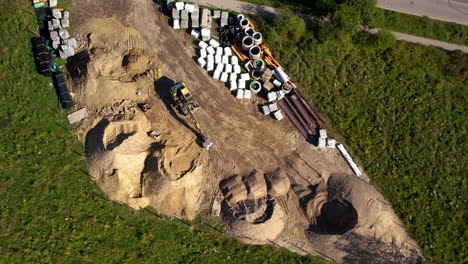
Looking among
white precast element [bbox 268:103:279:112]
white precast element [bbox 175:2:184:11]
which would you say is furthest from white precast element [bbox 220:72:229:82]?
white precast element [bbox 175:2:184:11]

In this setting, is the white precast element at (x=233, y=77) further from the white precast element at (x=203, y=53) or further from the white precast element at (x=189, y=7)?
the white precast element at (x=189, y=7)

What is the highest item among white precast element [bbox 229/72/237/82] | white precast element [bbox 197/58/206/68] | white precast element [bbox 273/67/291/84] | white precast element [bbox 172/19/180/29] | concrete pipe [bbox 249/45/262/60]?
white precast element [bbox 172/19/180/29]

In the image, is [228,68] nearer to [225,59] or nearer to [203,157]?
[225,59]

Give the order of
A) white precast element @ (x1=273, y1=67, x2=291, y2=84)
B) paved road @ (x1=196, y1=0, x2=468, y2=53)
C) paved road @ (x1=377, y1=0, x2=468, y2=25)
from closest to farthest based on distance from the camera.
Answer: white precast element @ (x1=273, y1=67, x2=291, y2=84) → paved road @ (x1=196, y1=0, x2=468, y2=53) → paved road @ (x1=377, y1=0, x2=468, y2=25)

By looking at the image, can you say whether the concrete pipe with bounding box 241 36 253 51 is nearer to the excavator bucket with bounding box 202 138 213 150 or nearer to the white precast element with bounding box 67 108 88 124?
the excavator bucket with bounding box 202 138 213 150

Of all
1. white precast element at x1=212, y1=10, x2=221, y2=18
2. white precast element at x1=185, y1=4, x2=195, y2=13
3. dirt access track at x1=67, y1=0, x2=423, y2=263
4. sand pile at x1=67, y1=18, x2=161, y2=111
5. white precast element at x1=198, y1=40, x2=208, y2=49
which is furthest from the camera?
white precast element at x1=212, y1=10, x2=221, y2=18

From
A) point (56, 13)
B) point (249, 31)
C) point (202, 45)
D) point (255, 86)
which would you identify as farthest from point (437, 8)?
point (56, 13)

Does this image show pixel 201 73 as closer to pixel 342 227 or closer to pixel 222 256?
pixel 222 256
